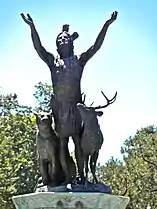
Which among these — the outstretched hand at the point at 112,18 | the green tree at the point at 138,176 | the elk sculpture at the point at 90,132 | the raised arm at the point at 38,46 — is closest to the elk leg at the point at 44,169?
the elk sculpture at the point at 90,132

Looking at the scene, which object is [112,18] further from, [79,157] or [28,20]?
[79,157]

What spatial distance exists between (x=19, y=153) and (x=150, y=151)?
754 cm

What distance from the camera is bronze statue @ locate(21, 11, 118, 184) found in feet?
33.8

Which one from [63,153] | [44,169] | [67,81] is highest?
[67,81]

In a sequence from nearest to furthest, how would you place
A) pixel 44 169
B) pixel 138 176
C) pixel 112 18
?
1. pixel 44 169
2. pixel 112 18
3. pixel 138 176

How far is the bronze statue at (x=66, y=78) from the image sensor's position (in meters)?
10.3

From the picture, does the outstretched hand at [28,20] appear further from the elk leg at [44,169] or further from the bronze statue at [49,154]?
the elk leg at [44,169]

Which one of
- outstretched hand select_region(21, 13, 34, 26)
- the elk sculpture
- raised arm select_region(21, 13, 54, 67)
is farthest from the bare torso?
outstretched hand select_region(21, 13, 34, 26)

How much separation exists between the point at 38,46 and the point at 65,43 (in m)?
0.49

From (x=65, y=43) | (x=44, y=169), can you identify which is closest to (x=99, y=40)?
(x=65, y=43)

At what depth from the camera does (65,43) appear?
35.0 ft

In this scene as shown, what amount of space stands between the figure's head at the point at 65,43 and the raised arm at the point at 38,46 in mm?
209

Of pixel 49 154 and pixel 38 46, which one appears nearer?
pixel 49 154

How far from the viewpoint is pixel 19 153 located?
97.2 feet
